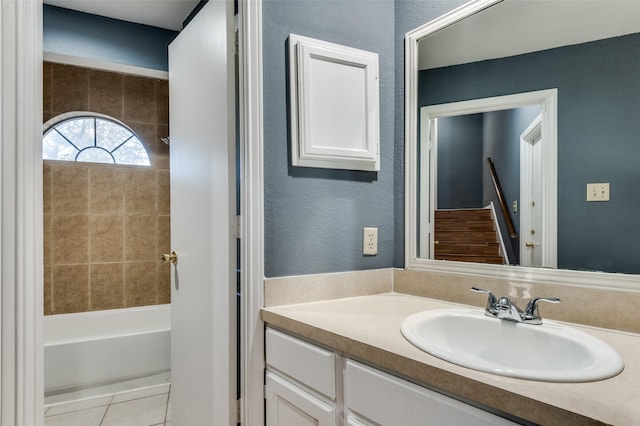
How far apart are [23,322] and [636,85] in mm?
1918

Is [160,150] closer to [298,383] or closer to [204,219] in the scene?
[204,219]

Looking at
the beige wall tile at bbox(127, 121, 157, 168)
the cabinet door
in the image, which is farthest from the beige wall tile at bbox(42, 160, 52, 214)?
the cabinet door

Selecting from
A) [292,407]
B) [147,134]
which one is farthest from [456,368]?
[147,134]

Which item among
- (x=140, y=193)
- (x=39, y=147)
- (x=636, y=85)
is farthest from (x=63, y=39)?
(x=636, y=85)

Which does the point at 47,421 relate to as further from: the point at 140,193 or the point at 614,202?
the point at 614,202

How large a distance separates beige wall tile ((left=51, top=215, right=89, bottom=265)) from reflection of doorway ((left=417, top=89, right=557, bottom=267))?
2.93m

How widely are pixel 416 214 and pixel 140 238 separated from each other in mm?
2769

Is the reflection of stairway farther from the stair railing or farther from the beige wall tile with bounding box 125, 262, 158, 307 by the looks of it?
the beige wall tile with bounding box 125, 262, 158, 307

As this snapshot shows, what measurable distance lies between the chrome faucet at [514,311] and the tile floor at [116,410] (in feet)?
6.63

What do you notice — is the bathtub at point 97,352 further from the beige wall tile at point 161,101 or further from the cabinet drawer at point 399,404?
the cabinet drawer at point 399,404

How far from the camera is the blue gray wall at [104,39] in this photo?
8.27 feet

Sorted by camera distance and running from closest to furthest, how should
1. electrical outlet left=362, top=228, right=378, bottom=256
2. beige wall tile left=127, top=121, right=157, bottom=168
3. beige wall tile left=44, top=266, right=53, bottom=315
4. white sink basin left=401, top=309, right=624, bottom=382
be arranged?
white sink basin left=401, top=309, right=624, bottom=382 → electrical outlet left=362, top=228, right=378, bottom=256 → beige wall tile left=44, top=266, right=53, bottom=315 → beige wall tile left=127, top=121, right=157, bottom=168

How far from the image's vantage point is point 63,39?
254 centimetres

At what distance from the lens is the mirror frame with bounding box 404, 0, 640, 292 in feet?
3.90
